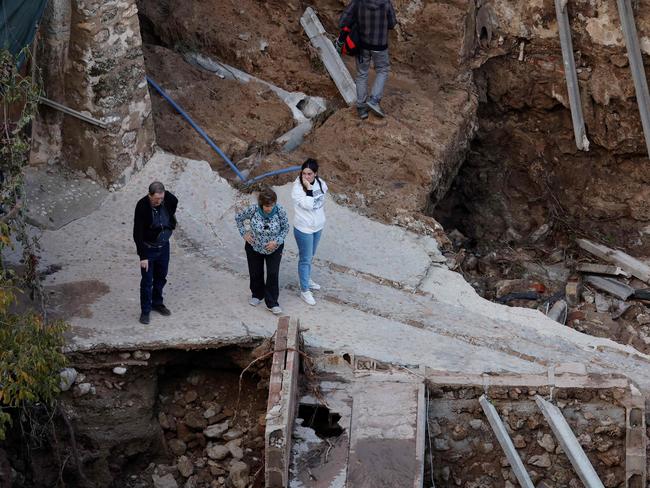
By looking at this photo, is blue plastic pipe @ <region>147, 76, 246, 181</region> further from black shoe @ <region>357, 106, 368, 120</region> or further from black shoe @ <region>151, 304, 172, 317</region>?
black shoe @ <region>151, 304, 172, 317</region>

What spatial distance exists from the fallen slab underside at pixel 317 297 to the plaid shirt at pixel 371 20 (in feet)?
6.33

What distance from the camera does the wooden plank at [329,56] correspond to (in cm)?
1369

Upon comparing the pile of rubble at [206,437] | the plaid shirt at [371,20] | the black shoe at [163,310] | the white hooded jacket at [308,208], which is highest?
the plaid shirt at [371,20]

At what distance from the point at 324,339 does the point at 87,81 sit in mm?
3769

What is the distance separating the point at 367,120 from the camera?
13.3 m

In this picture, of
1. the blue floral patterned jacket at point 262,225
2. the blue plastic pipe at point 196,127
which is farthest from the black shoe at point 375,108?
the blue floral patterned jacket at point 262,225

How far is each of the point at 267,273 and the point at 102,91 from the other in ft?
9.49

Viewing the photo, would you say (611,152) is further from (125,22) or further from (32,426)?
(32,426)

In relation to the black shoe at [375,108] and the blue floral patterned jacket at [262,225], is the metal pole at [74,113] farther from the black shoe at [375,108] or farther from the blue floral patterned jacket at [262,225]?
the black shoe at [375,108]

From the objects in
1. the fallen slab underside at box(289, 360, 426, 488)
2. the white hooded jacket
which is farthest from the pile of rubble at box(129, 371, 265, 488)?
the white hooded jacket

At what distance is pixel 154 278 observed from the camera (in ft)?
32.9

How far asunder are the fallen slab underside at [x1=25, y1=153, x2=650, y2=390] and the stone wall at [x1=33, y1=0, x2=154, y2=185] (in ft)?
1.28

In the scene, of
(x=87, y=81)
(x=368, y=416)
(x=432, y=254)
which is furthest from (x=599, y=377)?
(x=87, y=81)

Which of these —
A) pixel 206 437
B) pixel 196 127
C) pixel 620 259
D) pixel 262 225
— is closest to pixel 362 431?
pixel 206 437
